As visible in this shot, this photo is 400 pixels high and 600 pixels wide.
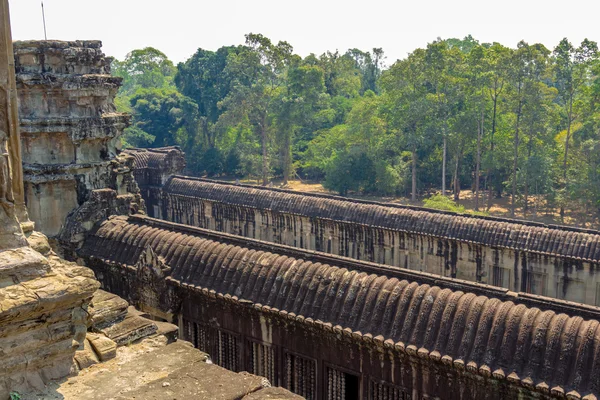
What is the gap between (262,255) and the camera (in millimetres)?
10391

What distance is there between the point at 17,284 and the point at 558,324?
6.35 meters

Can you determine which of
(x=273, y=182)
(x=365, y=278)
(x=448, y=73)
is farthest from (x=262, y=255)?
(x=273, y=182)

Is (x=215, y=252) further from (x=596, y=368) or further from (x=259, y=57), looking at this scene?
(x=259, y=57)

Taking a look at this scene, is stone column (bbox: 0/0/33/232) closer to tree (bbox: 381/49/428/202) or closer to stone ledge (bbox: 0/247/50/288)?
stone ledge (bbox: 0/247/50/288)

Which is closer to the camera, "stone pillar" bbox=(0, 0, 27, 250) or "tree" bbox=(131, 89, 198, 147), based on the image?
"stone pillar" bbox=(0, 0, 27, 250)

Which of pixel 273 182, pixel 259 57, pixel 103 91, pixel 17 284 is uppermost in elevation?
pixel 259 57

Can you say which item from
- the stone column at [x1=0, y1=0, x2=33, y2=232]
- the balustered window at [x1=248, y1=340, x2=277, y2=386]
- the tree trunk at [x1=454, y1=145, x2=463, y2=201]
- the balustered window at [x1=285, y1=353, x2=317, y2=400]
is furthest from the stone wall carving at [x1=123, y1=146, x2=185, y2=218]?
the stone column at [x1=0, y1=0, x2=33, y2=232]

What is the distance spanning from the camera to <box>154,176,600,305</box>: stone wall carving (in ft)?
43.4

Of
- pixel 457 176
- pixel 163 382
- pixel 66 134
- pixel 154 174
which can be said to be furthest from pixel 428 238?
pixel 457 176

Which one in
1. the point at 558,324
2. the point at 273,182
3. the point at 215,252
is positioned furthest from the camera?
the point at 273,182

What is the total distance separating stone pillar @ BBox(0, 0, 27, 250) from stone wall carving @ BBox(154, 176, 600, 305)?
11732 millimetres

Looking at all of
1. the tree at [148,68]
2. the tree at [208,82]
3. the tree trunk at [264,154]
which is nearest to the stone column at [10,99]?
the tree trunk at [264,154]

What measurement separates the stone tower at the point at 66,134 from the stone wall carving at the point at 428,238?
5.87m

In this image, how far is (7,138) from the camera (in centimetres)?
401
